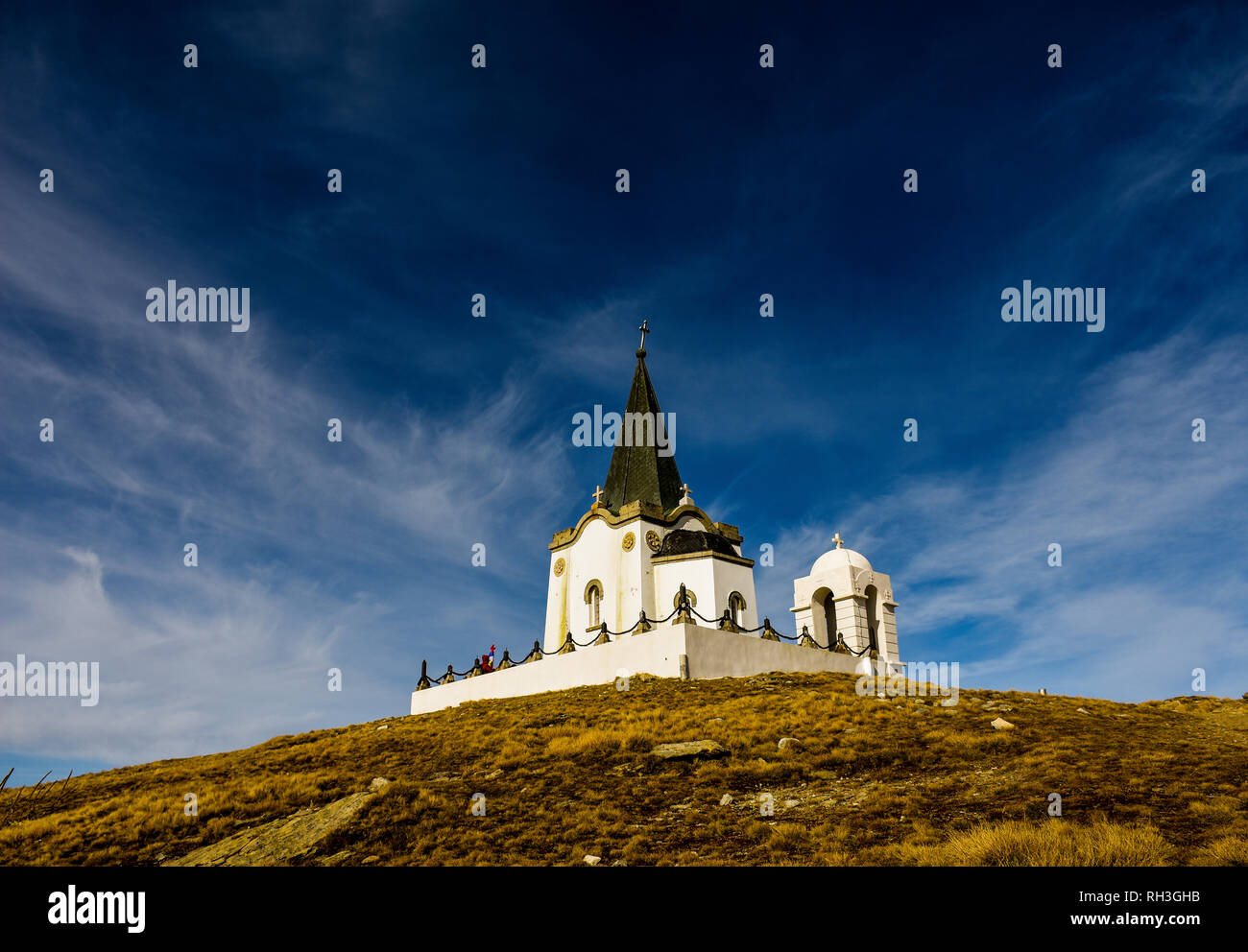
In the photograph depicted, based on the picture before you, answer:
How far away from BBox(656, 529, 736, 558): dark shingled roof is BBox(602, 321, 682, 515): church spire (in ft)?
7.37

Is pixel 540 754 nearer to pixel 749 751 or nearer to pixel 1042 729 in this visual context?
pixel 749 751

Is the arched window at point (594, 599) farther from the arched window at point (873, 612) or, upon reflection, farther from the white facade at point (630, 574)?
the arched window at point (873, 612)

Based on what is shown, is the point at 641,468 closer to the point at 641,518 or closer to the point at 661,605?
the point at 641,518

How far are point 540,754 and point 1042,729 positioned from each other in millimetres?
9963

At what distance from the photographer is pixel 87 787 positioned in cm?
1897

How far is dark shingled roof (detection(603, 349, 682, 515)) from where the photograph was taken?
3503 centimetres

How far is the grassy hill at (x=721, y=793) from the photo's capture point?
9055 millimetres

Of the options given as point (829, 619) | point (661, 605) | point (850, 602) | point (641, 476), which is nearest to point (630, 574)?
point (661, 605)

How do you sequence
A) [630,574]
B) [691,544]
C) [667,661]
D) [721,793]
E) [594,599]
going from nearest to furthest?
[721,793] → [667,661] → [691,544] → [630,574] → [594,599]

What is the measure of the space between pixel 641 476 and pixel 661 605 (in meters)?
7.18

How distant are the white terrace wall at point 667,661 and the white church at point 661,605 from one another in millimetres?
38

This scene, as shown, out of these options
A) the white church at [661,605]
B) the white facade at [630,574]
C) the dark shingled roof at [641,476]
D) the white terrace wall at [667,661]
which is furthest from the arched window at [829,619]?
the dark shingled roof at [641,476]

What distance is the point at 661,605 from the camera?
102 feet
